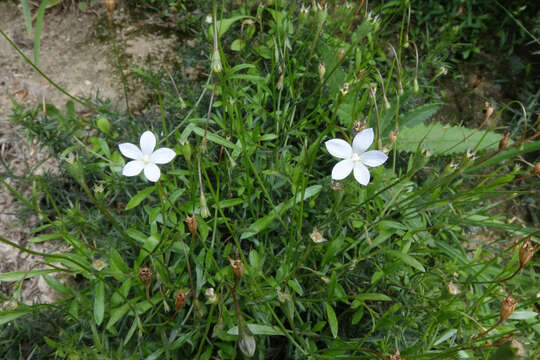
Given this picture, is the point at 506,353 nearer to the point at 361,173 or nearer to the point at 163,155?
the point at 361,173

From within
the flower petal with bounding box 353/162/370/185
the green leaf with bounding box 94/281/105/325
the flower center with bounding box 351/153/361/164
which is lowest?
the green leaf with bounding box 94/281/105/325

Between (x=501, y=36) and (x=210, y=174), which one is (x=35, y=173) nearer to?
(x=210, y=174)

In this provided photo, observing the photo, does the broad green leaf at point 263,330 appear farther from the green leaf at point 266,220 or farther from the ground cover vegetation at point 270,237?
the green leaf at point 266,220

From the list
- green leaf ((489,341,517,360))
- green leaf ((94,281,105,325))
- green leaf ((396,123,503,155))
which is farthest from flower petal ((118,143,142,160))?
green leaf ((396,123,503,155))

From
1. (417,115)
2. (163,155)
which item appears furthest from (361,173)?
(417,115)

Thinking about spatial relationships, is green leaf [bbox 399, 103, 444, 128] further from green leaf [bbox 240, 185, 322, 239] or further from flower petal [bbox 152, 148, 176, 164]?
flower petal [bbox 152, 148, 176, 164]

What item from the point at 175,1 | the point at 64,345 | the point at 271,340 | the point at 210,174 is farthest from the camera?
the point at 175,1

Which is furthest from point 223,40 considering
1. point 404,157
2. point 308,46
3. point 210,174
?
point 404,157

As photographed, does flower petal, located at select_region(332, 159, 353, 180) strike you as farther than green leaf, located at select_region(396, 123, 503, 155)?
No
